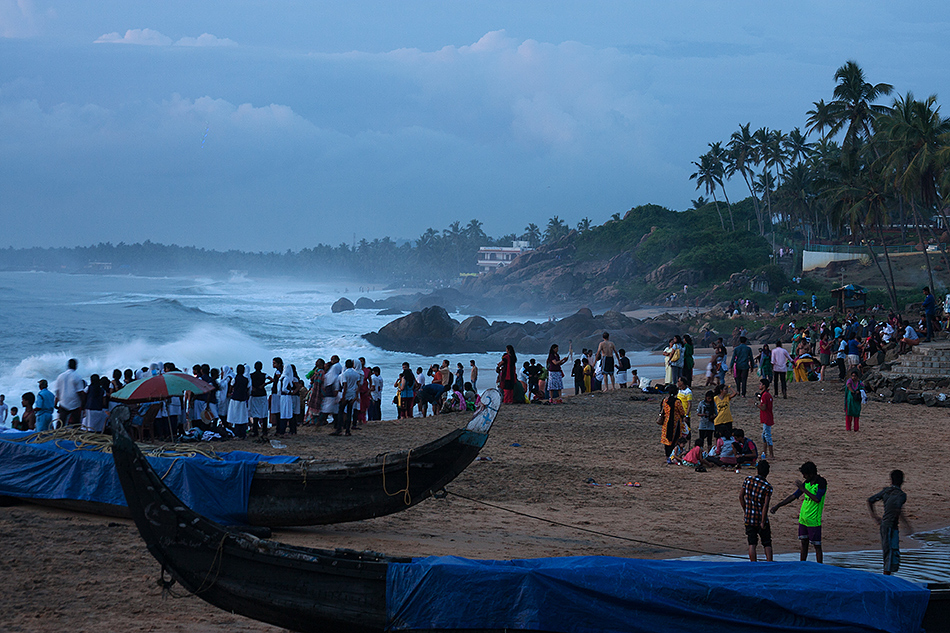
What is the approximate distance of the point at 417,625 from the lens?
5.54 meters

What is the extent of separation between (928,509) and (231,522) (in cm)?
984

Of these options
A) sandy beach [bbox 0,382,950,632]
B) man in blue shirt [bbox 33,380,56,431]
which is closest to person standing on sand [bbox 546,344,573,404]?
sandy beach [bbox 0,382,950,632]

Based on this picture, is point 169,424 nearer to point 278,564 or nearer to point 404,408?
point 404,408

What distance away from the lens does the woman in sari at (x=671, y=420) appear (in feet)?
42.8

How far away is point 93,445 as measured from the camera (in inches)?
383

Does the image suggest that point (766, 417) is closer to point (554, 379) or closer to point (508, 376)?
point (508, 376)

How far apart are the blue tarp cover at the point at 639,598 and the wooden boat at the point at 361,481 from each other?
3.13 metres

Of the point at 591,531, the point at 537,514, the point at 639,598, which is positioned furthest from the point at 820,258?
the point at 639,598

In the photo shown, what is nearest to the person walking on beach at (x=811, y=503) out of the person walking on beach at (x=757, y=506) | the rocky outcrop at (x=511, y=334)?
the person walking on beach at (x=757, y=506)

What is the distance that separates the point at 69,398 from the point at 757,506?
11775mm

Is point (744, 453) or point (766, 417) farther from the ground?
point (766, 417)

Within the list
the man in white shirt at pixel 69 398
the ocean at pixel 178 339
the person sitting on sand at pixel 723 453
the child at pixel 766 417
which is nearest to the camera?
the child at pixel 766 417

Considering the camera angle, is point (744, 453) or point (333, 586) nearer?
point (333, 586)

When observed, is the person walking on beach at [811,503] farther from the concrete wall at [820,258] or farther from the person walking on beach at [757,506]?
the concrete wall at [820,258]
